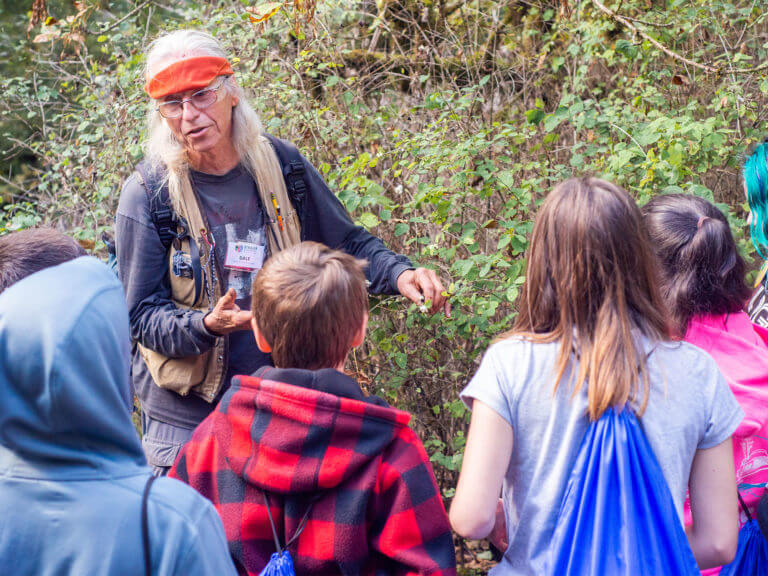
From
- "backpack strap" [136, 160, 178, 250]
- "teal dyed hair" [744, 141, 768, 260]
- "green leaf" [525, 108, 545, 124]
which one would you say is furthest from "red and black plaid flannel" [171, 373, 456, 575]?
"green leaf" [525, 108, 545, 124]

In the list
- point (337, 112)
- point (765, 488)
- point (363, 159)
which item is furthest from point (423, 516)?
point (337, 112)

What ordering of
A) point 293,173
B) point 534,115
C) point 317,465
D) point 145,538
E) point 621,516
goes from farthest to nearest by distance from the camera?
point 534,115
point 293,173
point 317,465
point 621,516
point 145,538

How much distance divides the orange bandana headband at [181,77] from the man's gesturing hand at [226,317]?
75 cm

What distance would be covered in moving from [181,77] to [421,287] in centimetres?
104

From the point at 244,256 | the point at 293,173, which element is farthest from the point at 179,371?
the point at 293,173

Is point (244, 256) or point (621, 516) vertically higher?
point (244, 256)

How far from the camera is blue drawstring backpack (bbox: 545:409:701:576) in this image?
4.69 feet

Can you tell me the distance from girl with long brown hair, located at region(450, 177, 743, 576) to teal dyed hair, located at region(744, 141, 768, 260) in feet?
3.01

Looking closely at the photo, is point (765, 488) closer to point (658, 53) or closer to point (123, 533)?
point (123, 533)

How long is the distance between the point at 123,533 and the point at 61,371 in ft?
0.88

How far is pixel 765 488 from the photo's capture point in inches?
74.3

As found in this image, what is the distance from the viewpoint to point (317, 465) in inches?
60.8

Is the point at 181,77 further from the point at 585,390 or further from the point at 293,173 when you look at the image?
the point at 585,390

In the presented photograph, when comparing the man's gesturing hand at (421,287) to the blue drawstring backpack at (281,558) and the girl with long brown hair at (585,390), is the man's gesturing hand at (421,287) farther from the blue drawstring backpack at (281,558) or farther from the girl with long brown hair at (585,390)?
the blue drawstring backpack at (281,558)
